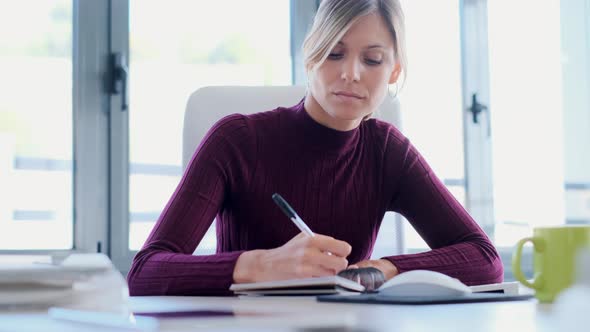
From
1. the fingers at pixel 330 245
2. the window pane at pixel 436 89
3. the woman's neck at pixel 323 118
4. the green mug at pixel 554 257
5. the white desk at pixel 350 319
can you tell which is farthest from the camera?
the window pane at pixel 436 89

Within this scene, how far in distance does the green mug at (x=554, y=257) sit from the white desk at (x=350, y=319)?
0.08 feet

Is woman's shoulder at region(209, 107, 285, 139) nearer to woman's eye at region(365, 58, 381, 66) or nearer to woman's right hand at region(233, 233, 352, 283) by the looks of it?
woman's eye at region(365, 58, 381, 66)

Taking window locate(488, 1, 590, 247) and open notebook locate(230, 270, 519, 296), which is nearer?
open notebook locate(230, 270, 519, 296)

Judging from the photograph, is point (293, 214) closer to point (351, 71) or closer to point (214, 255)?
point (214, 255)

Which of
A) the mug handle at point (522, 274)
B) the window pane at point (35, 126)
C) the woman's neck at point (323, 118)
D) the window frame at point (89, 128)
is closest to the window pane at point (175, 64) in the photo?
the window frame at point (89, 128)

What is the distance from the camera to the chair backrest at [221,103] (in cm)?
169

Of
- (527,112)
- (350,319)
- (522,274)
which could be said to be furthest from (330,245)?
(527,112)

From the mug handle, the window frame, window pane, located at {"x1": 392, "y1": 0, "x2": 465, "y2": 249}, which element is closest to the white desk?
the mug handle

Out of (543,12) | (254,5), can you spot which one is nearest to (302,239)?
(254,5)

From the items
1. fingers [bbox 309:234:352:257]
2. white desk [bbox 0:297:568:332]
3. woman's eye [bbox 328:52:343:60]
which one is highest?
woman's eye [bbox 328:52:343:60]

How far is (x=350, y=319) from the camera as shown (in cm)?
72

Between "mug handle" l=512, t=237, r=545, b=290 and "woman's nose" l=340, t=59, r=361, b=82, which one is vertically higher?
"woman's nose" l=340, t=59, r=361, b=82

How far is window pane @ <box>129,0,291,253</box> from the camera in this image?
3.09 meters

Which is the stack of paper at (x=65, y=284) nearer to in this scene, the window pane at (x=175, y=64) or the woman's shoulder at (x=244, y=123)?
the woman's shoulder at (x=244, y=123)
